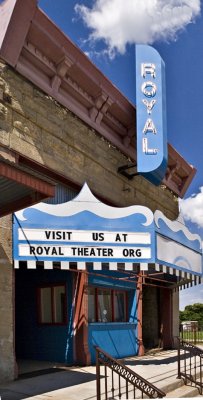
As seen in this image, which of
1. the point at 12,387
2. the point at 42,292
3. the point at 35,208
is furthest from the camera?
the point at 42,292

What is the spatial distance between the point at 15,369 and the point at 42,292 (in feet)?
14.3

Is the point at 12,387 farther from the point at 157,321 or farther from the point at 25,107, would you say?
the point at 157,321

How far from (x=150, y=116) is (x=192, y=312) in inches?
1546

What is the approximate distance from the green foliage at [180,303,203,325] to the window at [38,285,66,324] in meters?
36.2

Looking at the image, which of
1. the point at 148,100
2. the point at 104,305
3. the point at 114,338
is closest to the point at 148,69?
the point at 148,100

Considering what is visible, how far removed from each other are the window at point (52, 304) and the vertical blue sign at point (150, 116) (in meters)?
4.97

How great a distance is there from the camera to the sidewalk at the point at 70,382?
31.1 ft

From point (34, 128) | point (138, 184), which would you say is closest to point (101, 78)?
point (34, 128)

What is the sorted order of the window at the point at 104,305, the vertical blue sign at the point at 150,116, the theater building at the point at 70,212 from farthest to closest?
the vertical blue sign at the point at 150,116 → the window at the point at 104,305 → the theater building at the point at 70,212

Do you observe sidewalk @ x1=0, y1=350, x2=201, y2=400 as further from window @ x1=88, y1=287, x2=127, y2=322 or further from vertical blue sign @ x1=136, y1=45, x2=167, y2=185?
vertical blue sign @ x1=136, y1=45, x2=167, y2=185

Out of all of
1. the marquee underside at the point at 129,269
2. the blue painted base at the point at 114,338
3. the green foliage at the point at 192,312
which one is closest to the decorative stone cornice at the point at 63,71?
the marquee underside at the point at 129,269

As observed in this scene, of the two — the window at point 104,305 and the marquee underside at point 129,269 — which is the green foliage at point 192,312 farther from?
the window at point 104,305

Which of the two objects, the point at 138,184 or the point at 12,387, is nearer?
the point at 12,387

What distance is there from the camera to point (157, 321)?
2091cm
